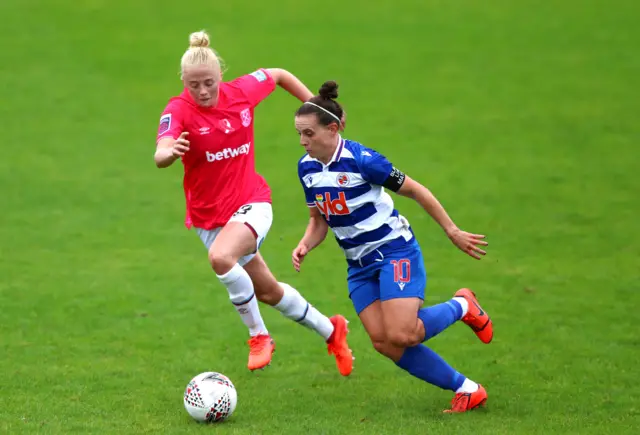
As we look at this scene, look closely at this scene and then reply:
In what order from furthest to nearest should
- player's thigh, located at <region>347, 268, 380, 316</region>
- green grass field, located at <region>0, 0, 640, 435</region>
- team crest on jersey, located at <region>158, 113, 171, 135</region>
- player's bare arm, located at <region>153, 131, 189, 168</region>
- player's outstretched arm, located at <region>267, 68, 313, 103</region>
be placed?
1. player's outstretched arm, located at <region>267, 68, 313, 103</region>
2. green grass field, located at <region>0, 0, 640, 435</region>
3. team crest on jersey, located at <region>158, 113, 171, 135</region>
4. player's thigh, located at <region>347, 268, 380, 316</region>
5. player's bare arm, located at <region>153, 131, 189, 168</region>

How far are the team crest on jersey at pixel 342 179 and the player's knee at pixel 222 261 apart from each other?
968 mm

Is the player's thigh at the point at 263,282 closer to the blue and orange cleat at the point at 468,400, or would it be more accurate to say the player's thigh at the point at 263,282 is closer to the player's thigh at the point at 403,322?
the player's thigh at the point at 403,322

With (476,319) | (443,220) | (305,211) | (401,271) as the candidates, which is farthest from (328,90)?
(305,211)

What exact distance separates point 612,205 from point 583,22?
337 inches

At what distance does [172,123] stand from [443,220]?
2048 mm

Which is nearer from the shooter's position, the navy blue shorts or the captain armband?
the captain armband

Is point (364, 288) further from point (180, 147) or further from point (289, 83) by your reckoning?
point (289, 83)

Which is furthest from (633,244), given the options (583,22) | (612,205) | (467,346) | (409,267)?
(583,22)

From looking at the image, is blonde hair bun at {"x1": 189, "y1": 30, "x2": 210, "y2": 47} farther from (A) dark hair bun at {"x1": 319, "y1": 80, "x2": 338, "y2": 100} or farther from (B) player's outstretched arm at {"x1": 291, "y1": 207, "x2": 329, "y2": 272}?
(B) player's outstretched arm at {"x1": 291, "y1": 207, "x2": 329, "y2": 272}

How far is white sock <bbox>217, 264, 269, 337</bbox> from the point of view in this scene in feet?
23.4

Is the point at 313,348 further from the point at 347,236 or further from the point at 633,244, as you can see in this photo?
the point at 633,244

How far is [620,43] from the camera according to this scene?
18953mm

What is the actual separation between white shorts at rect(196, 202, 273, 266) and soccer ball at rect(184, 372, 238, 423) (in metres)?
1.21

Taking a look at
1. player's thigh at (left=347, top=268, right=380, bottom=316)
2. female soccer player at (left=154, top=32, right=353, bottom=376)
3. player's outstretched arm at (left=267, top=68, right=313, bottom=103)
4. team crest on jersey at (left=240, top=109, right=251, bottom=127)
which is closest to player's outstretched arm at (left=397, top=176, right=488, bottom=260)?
player's thigh at (left=347, top=268, right=380, bottom=316)
